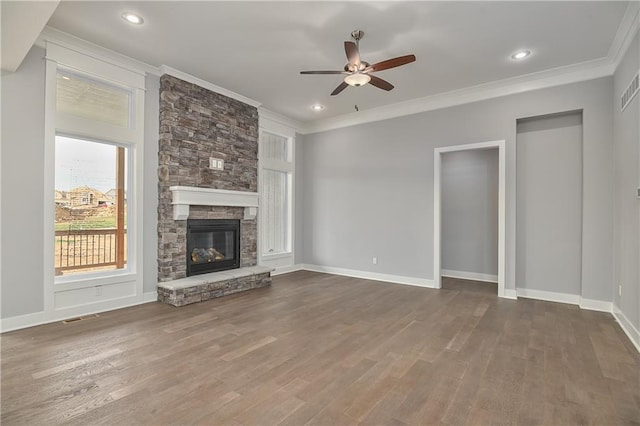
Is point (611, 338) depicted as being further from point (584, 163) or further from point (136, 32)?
point (136, 32)

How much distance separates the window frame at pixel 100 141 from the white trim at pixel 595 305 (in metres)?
6.04

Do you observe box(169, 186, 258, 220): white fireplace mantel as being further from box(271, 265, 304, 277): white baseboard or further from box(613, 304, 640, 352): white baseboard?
box(613, 304, 640, 352): white baseboard

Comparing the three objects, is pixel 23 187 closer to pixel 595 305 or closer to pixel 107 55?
pixel 107 55

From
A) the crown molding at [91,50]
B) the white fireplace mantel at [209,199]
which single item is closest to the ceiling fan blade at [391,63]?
the white fireplace mantel at [209,199]

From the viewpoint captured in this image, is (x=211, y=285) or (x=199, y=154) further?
(x=199, y=154)

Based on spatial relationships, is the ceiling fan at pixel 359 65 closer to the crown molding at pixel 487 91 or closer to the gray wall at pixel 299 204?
the crown molding at pixel 487 91

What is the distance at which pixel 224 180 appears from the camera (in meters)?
5.29

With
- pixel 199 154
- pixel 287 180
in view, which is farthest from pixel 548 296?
pixel 199 154

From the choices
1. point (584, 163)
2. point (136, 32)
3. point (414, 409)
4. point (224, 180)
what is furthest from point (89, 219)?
point (584, 163)

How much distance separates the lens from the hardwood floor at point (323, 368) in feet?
6.45

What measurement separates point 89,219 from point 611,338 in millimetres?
6140

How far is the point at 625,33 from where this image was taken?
3342 mm

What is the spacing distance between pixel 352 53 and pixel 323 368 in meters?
2.90

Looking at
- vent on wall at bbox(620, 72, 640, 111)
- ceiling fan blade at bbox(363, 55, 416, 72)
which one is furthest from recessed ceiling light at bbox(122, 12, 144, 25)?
vent on wall at bbox(620, 72, 640, 111)
